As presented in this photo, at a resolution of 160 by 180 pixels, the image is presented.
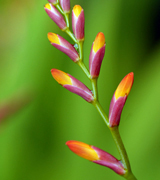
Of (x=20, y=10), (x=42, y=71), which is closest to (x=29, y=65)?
(x=42, y=71)

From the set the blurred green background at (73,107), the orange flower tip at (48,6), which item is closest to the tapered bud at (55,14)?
the orange flower tip at (48,6)

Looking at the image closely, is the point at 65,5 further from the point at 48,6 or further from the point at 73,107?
the point at 73,107

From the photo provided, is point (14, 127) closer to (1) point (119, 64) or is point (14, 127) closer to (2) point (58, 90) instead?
(2) point (58, 90)

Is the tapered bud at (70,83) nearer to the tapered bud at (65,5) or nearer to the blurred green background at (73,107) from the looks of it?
the tapered bud at (65,5)

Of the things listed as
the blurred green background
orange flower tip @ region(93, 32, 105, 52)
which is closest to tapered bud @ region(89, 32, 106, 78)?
orange flower tip @ region(93, 32, 105, 52)

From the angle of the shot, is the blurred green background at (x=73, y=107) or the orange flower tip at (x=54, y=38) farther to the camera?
the blurred green background at (x=73, y=107)

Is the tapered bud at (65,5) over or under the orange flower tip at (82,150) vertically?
over
